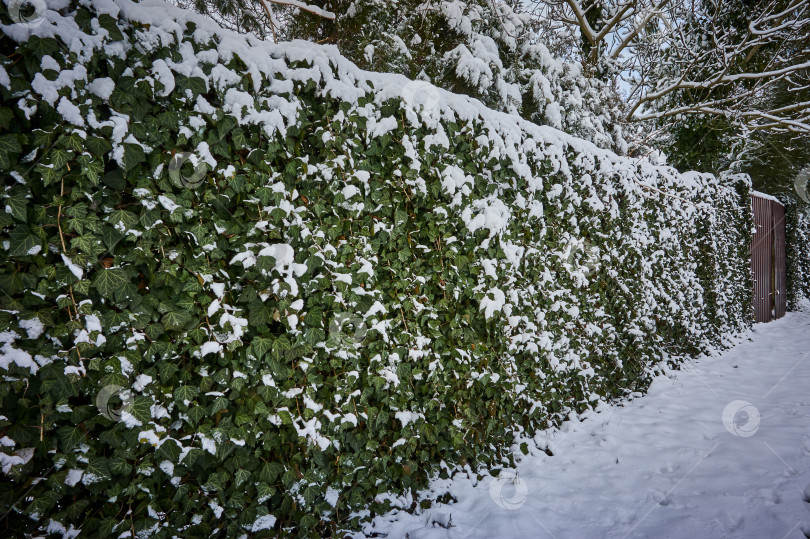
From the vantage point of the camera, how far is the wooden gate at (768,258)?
8.12m

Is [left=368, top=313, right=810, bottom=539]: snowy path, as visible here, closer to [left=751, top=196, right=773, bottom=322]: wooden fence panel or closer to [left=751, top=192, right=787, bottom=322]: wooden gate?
[left=751, top=196, right=773, bottom=322]: wooden fence panel

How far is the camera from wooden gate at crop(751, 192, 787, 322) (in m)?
8.12

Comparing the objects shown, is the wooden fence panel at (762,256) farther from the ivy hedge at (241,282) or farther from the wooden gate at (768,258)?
the ivy hedge at (241,282)

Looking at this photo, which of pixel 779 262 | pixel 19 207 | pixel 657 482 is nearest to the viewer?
pixel 19 207

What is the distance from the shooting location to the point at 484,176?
2.93m

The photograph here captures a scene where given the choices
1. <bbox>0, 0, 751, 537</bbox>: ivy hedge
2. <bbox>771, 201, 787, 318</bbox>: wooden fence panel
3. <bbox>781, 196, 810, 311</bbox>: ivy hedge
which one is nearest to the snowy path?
<bbox>0, 0, 751, 537</bbox>: ivy hedge

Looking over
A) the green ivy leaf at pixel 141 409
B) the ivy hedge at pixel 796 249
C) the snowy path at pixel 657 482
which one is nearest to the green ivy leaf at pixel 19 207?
the green ivy leaf at pixel 141 409

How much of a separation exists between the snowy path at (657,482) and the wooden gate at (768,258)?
17.0 feet

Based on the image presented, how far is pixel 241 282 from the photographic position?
1.94 meters

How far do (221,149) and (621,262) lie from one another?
13.7 ft

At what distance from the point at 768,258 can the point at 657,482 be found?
8810 mm

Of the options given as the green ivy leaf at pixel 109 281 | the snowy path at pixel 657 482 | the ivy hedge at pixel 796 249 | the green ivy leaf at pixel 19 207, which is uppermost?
the ivy hedge at pixel 796 249

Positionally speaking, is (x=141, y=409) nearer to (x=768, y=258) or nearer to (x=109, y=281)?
(x=109, y=281)

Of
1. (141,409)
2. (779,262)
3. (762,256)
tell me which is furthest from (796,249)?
(141,409)
